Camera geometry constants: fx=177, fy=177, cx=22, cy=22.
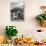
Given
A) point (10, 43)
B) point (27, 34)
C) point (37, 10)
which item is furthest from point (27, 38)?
point (37, 10)

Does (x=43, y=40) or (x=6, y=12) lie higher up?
(x=6, y=12)

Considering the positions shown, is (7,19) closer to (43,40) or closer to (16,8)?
(16,8)

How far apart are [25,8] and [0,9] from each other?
40cm

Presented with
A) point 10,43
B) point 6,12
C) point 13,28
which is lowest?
point 10,43

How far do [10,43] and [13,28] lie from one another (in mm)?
238

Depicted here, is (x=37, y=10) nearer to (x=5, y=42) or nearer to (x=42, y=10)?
(x=42, y=10)

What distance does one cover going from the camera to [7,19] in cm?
285

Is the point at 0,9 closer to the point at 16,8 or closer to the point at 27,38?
the point at 16,8

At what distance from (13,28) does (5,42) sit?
0.25 meters

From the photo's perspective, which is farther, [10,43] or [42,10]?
[42,10]

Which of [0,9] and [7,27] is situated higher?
[0,9]

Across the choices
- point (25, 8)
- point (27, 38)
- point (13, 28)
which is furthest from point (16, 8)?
point (27, 38)

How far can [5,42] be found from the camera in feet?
8.99

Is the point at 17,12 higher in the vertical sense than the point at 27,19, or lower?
higher
